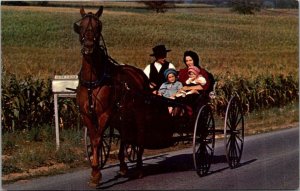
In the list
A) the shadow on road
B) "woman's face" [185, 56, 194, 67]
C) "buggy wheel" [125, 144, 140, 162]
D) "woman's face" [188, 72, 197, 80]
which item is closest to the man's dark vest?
"woman's face" [185, 56, 194, 67]

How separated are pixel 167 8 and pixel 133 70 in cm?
91

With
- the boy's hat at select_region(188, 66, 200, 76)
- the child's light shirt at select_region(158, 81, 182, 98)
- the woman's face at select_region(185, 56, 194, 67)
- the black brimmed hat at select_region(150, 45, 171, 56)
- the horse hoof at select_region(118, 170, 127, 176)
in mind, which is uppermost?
the black brimmed hat at select_region(150, 45, 171, 56)

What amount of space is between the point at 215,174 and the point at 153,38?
2.03 meters

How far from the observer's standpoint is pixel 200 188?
413 inches

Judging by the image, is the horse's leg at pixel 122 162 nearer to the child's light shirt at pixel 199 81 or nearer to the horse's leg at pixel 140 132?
the horse's leg at pixel 140 132

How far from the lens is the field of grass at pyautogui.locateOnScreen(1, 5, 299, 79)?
34.7ft

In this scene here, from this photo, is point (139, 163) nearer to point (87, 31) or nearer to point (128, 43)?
point (128, 43)

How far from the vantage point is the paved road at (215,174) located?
10477 mm

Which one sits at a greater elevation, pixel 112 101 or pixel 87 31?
pixel 87 31

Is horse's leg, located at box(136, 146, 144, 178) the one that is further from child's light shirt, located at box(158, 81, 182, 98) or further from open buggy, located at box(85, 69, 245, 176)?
child's light shirt, located at box(158, 81, 182, 98)

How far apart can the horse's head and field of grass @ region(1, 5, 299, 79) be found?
0.78 meters

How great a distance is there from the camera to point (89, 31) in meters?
9.48

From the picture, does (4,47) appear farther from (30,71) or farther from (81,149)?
(81,149)

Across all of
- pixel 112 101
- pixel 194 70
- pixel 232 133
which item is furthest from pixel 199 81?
A: pixel 112 101
